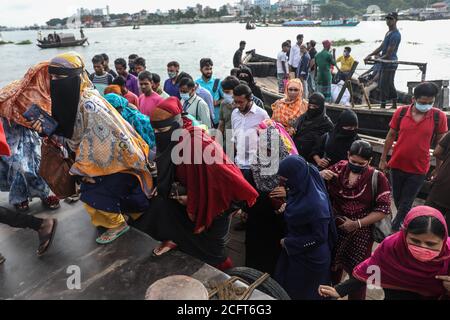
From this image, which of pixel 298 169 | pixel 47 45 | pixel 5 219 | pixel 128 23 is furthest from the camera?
pixel 128 23

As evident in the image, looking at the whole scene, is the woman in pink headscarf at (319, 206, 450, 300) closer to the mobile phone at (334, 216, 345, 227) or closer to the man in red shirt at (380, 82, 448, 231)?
the mobile phone at (334, 216, 345, 227)

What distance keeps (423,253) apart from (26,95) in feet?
9.97

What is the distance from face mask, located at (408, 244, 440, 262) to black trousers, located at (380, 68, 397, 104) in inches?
225

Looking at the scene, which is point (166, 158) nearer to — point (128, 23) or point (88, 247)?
point (88, 247)

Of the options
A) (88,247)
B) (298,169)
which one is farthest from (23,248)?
(298,169)

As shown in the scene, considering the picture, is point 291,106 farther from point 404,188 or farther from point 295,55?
point 295,55

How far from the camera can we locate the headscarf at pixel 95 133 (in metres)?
2.50

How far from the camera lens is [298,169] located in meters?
2.23

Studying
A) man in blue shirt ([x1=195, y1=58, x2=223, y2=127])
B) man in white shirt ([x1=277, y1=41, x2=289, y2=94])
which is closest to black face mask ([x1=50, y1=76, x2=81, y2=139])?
man in blue shirt ([x1=195, y1=58, x2=223, y2=127])

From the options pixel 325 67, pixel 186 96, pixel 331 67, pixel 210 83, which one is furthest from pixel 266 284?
pixel 331 67

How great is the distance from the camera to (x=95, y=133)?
2.51m

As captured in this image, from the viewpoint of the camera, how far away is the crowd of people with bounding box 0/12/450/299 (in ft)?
6.64

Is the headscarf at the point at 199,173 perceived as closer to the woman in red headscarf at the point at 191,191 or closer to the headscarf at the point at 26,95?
the woman in red headscarf at the point at 191,191
